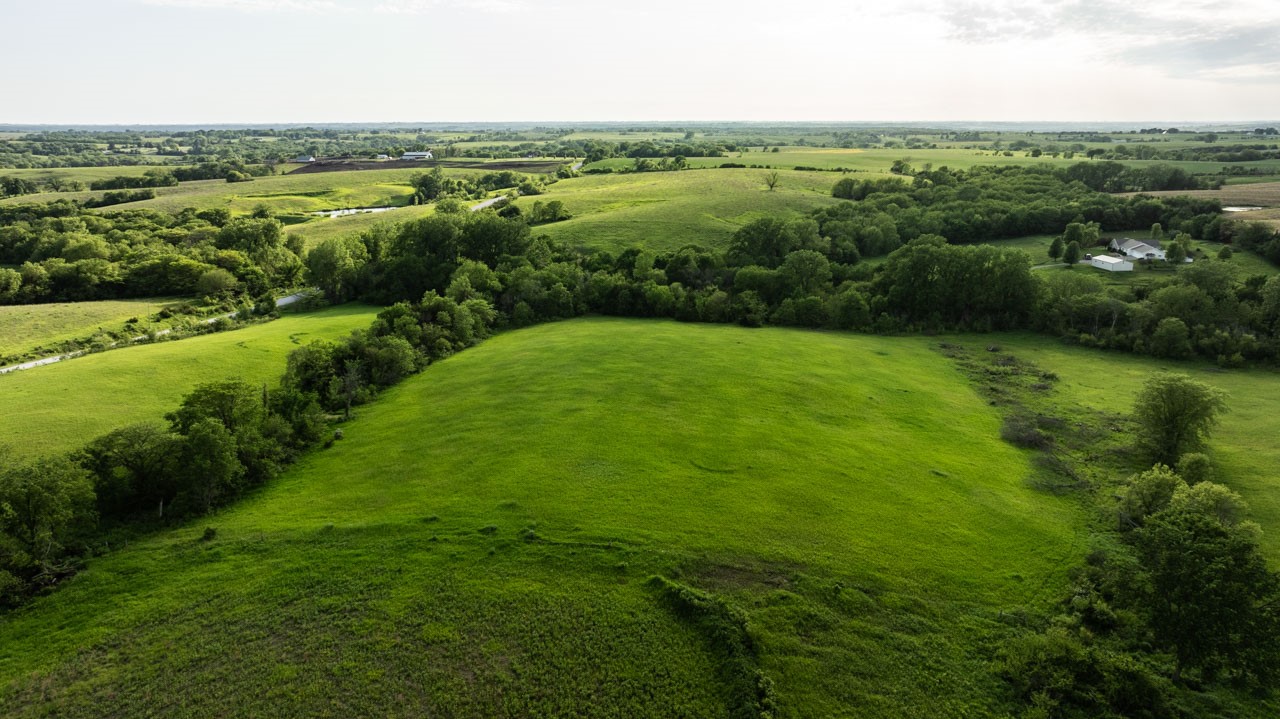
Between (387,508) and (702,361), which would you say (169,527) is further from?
(702,361)

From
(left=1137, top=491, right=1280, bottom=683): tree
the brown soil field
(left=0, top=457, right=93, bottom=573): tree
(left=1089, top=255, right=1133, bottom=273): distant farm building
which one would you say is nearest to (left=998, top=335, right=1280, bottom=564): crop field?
(left=1137, top=491, right=1280, bottom=683): tree

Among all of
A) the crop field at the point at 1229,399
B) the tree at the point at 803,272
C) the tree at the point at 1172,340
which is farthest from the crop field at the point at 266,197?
the tree at the point at 1172,340

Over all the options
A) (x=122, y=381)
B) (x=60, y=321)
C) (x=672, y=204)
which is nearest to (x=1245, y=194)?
(x=672, y=204)

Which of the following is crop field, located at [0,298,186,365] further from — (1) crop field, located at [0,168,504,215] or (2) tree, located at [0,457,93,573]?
(1) crop field, located at [0,168,504,215]

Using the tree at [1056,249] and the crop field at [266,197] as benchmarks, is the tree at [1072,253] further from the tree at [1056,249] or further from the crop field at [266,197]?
the crop field at [266,197]

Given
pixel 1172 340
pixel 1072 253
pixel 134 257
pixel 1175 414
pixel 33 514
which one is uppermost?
pixel 1072 253

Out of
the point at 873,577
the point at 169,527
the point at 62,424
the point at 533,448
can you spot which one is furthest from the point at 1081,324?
the point at 62,424

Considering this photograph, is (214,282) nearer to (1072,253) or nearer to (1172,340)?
(1172,340)
